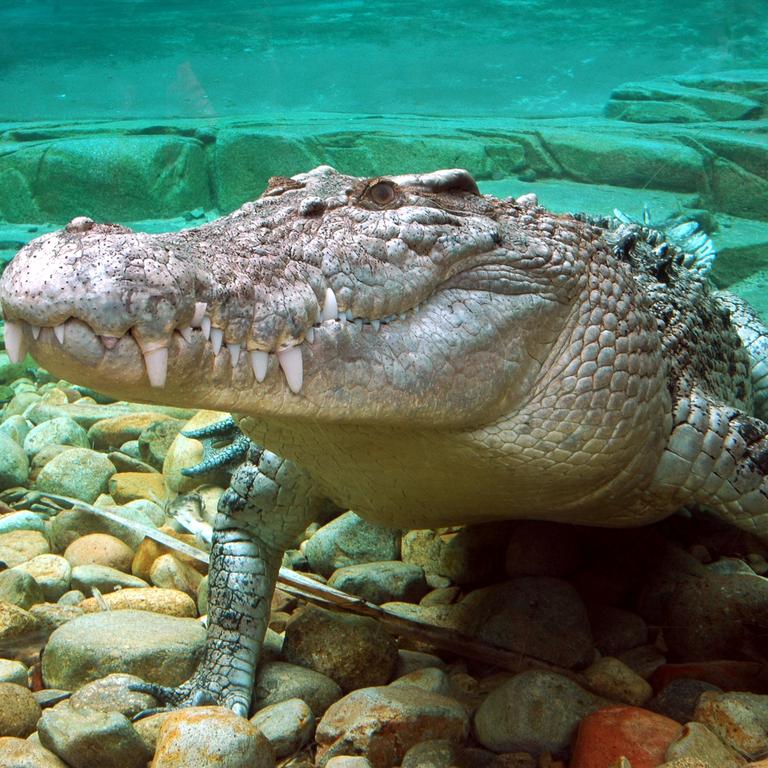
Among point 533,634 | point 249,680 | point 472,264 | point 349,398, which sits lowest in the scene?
point 249,680

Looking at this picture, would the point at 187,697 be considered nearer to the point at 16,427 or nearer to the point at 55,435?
the point at 55,435

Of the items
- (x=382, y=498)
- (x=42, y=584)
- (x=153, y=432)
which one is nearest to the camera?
(x=382, y=498)

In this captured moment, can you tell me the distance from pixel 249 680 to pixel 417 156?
6209 mm

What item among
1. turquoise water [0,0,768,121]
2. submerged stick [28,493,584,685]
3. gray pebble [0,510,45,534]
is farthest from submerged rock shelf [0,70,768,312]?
submerged stick [28,493,584,685]

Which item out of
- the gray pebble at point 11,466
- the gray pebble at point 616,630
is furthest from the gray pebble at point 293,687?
the gray pebble at point 11,466

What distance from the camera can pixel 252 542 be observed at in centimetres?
284

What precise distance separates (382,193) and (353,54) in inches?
343

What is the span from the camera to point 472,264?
205 centimetres

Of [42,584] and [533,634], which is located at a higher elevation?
[533,634]

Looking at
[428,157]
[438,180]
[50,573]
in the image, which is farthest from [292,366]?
[428,157]

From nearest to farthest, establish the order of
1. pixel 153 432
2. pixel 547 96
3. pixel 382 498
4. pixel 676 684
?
pixel 676 684
pixel 382 498
pixel 153 432
pixel 547 96

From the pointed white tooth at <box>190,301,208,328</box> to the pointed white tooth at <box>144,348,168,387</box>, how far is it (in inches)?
3.1

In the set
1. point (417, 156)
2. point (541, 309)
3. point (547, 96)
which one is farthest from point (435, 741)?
point (547, 96)

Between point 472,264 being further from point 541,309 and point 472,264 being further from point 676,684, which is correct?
point 676,684
